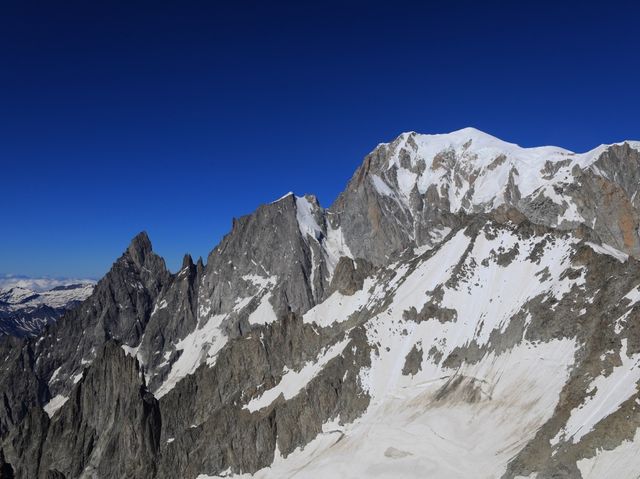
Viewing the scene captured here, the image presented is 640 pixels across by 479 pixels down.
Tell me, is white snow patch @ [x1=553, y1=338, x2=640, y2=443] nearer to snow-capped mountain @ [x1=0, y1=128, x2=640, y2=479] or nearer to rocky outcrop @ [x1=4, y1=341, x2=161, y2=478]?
snow-capped mountain @ [x1=0, y1=128, x2=640, y2=479]

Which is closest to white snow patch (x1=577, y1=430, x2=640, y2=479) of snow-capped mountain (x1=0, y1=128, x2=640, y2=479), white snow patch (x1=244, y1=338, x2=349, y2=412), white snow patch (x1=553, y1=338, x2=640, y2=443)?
snow-capped mountain (x1=0, y1=128, x2=640, y2=479)

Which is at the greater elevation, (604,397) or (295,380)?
(295,380)

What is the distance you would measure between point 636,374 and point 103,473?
119 m

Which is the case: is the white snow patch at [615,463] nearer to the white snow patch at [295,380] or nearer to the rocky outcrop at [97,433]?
the white snow patch at [295,380]

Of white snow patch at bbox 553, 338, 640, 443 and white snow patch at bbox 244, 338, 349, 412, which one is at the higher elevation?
white snow patch at bbox 244, 338, 349, 412

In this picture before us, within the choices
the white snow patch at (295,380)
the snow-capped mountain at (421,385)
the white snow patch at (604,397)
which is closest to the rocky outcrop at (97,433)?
the snow-capped mountain at (421,385)

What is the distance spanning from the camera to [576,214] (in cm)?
17488

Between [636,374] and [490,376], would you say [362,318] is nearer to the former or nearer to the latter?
[490,376]

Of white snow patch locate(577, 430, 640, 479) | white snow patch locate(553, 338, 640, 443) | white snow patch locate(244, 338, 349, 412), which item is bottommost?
white snow patch locate(577, 430, 640, 479)

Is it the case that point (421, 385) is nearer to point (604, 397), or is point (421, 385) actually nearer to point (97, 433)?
point (604, 397)

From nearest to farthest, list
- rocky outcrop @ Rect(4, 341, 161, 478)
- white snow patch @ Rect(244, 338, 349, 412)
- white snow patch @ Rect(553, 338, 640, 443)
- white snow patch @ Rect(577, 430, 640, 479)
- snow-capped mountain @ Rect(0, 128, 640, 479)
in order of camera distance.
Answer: white snow patch @ Rect(577, 430, 640, 479)
white snow patch @ Rect(553, 338, 640, 443)
snow-capped mountain @ Rect(0, 128, 640, 479)
white snow patch @ Rect(244, 338, 349, 412)
rocky outcrop @ Rect(4, 341, 161, 478)

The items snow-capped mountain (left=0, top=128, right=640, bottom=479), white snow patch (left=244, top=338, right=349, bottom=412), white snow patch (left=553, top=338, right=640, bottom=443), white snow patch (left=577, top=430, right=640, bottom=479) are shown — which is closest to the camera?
white snow patch (left=577, top=430, right=640, bottom=479)

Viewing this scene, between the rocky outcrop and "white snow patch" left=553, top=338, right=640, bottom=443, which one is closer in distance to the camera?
"white snow patch" left=553, top=338, right=640, bottom=443

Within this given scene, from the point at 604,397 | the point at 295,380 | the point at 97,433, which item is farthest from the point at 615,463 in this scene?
the point at 97,433
